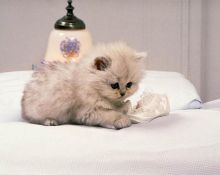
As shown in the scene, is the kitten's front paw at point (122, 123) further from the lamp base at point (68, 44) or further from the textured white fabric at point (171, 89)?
the lamp base at point (68, 44)

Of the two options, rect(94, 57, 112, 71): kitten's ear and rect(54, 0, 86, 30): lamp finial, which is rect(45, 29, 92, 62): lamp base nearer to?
rect(54, 0, 86, 30): lamp finial

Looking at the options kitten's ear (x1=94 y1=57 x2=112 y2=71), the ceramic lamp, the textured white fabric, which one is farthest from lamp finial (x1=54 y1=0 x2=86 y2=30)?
kitten's ear (x1=94 y1=57 x2=112 y2=71)

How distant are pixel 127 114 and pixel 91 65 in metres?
0.18

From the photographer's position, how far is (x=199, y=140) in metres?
0.94

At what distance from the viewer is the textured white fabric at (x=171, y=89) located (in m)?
1.46

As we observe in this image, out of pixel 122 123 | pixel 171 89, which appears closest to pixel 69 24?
pixel 171 89

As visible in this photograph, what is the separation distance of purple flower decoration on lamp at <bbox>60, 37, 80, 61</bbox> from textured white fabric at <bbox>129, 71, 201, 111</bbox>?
1.31ft

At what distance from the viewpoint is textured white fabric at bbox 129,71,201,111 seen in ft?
4.80

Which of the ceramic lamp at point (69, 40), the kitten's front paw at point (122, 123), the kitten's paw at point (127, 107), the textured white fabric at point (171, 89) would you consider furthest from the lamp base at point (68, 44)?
the kitten's front paw at point (122, 123)

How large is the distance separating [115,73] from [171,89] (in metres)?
0.64

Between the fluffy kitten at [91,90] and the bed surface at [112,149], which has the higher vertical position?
the fluffy kitten at [91,90]

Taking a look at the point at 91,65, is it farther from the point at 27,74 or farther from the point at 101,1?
the point at 101,1

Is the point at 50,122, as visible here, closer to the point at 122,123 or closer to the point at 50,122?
the point at 50,122

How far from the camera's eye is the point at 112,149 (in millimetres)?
883
